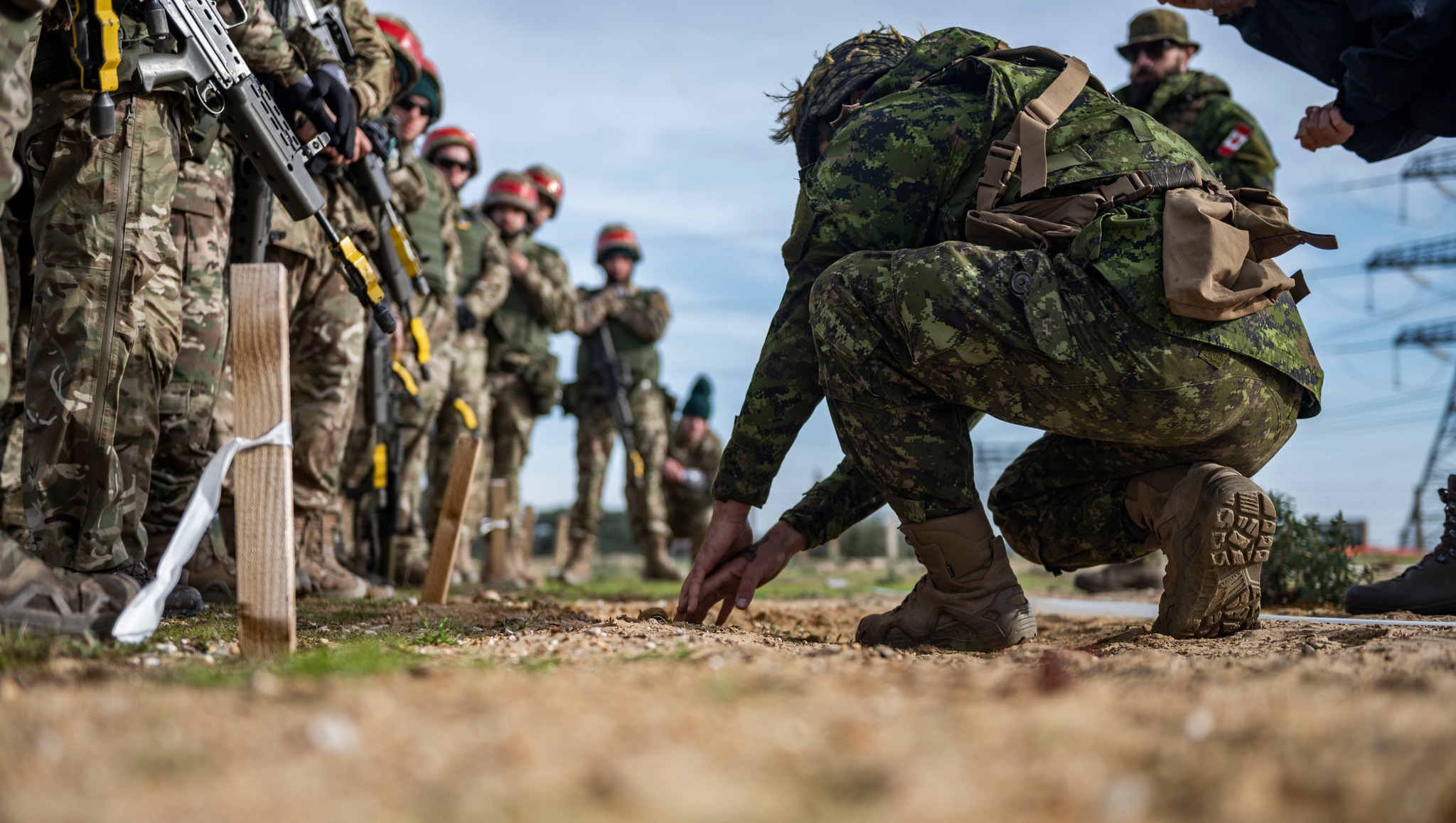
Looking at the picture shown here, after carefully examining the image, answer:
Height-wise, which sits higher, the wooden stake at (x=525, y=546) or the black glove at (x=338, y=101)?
the black glove at (x=338, y=101)

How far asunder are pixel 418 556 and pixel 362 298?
2.50 meters

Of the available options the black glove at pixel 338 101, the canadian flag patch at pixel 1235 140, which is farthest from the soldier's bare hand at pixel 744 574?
the canadian flag patch at pixel 1235 140

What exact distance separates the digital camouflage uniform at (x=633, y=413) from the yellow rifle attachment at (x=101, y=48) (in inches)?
280

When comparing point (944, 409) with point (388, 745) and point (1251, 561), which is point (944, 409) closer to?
point (1251, 561)

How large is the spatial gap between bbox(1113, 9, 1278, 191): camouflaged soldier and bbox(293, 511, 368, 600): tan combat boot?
4469 millimetres

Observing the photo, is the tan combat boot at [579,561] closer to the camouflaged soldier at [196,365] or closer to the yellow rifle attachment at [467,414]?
the yellow rifle attachment at [467,414]

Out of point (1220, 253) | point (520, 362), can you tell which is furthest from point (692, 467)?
point (1220, 253)

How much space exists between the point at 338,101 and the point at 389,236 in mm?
1495

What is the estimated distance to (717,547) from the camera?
2.97 metres

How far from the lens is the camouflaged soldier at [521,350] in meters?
9.12

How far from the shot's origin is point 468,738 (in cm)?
118

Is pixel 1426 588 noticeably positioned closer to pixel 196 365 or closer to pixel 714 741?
pixel 714 741

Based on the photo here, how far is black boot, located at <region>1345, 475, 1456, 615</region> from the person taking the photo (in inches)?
137

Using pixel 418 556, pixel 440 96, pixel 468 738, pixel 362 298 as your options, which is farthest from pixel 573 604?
pixel 440 96
